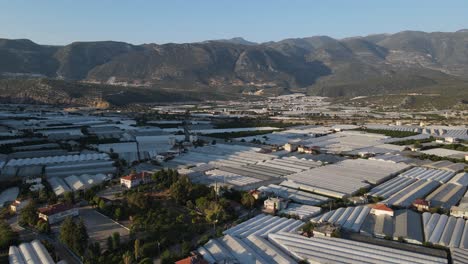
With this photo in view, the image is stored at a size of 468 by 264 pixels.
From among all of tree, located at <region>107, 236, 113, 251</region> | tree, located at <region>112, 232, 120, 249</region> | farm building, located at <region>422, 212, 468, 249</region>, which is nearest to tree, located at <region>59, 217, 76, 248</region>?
tree, located at <region>107, 236, 113, 251</region>

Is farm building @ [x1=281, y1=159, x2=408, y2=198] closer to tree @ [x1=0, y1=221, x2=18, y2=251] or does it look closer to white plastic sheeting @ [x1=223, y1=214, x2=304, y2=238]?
white plastic sheeting @ [x1=223, y1=214, x2=304, y2=238]

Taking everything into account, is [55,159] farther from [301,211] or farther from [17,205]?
[301,211]

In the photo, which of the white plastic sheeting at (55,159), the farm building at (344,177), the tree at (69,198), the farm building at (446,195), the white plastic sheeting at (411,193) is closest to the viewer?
the farm building at (446,195)

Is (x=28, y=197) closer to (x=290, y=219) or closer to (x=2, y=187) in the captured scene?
(x=2, y=187)

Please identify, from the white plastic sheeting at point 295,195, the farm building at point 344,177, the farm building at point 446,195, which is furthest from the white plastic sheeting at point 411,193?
the white plastic sheeting at point 295,195

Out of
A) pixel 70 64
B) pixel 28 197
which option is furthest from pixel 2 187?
pixel 70 64

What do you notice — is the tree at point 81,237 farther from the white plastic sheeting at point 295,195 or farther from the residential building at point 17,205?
the white plastic sheeting at point 295,195
